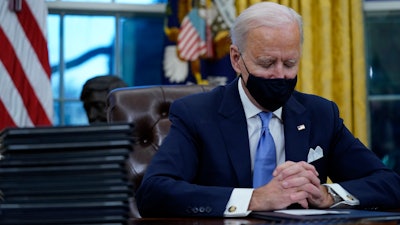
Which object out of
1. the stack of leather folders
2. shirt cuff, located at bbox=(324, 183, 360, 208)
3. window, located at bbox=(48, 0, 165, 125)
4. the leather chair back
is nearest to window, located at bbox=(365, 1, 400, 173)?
window, located at bbox=(48, 0, 165, 125)

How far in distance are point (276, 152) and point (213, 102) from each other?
257mm

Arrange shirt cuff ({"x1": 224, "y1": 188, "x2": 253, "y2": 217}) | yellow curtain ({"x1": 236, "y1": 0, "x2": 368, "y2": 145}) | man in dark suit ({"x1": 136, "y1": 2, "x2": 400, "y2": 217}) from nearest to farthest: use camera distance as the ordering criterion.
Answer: shirt cuff ({"x1": 224, "y1": 188, "x2": 253, "y2": 217})
man in dark suit ({"x1": 136, "y1": 2, "x2": 400, "y2": 217})
yellow curtain ({"x1": 236, "y1": 0, "x2": 368, "y2": 145})

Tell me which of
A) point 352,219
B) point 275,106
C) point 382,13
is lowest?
point 352,219

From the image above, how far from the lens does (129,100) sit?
2.89 metres

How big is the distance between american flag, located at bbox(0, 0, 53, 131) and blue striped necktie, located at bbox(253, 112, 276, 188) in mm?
1835

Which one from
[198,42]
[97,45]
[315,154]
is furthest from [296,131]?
[97,45]

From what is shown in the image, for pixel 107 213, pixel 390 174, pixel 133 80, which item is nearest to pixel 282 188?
pixel 390 174

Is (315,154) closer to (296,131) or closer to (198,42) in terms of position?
(296,131)

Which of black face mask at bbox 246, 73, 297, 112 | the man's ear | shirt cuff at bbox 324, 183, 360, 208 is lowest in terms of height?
shirt cuff at bbox 324, 183, 360, 208

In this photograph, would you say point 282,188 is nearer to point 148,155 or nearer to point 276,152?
point 276,152

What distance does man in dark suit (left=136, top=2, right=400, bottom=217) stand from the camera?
2.15m

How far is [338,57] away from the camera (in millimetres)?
4355

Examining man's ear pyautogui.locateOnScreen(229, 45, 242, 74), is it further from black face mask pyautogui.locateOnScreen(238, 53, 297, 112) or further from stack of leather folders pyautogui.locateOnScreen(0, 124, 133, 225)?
stack of leather folders pyautogui.locateOnScreen(0, 124, 133, 225)

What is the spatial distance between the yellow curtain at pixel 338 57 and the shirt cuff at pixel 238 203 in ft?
7.54
